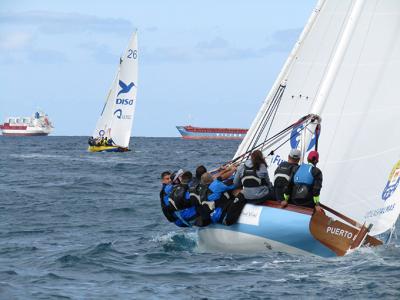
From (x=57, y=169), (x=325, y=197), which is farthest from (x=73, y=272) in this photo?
(x=57, y=169)

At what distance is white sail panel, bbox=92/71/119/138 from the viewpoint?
5784 centimetres

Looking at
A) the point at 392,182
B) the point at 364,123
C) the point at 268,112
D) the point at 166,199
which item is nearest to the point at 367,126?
the point at 364,123

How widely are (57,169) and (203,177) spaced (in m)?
26.4

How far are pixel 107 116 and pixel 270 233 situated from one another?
150 ft

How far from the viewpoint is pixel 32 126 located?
140 m

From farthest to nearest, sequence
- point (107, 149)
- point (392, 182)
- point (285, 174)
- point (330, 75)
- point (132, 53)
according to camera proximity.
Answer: point (107, 149) < point (132, 53) < point (330, 75) < point (392, 182) < point (285, 174)

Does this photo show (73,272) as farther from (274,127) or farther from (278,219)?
(274,127)

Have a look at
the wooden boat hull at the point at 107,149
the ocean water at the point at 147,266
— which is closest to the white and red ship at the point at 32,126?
the wooden boat hull at the point at 107,149

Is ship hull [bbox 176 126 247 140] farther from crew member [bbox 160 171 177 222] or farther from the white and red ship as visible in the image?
crew member [bbox 160 171 177 222]

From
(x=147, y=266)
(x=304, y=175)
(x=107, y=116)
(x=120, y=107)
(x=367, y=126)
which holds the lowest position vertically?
(x=147, y=266)

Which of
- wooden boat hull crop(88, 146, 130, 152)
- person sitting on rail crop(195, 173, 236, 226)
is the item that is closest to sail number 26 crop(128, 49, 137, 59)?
wooden boat hull crop(88, 146, 130, 152)

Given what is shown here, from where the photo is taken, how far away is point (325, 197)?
14.5m

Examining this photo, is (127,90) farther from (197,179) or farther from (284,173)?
(284,173)

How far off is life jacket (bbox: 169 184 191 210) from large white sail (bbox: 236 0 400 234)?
1636 mm
